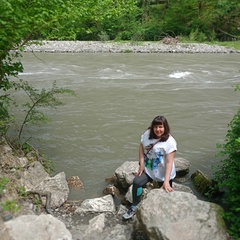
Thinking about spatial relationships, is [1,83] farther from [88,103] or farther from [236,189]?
[88,103]

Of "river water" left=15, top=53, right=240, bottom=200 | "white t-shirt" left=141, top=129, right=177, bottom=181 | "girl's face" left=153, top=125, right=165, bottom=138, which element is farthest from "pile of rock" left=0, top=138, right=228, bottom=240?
"girl's face" left=153, top=125, right=165, bottom=138

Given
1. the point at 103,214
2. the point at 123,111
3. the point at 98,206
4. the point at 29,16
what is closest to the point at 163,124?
the point at 103,214

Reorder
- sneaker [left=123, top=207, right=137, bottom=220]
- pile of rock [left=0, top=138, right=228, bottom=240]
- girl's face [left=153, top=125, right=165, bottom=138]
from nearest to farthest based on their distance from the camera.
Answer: pile of rock [left=0, top=138, right=228, bottom=240], girl's face [left=153, top=125, right=165, bottom=138], sneaker [left=123, top=207, right=137, bottom=220]

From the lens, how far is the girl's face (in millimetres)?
4148

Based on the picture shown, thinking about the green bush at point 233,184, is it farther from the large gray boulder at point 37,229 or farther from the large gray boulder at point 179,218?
the large gray boulder at point 37,229

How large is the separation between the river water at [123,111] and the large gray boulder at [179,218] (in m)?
2.14

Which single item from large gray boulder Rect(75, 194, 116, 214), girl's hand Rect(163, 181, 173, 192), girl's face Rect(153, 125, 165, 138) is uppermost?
girl's face Rect(153, 125, 165, 138)

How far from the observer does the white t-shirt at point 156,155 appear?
417 cm

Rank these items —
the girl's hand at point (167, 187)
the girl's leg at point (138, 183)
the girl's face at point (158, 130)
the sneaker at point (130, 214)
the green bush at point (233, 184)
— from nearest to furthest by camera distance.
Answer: the green bush at point (233, 184), the girl's hand at point (167, 187), the girl's face at point (158, 130), the girl's leg at point (138, 183), the sneaker at point (130, 214)

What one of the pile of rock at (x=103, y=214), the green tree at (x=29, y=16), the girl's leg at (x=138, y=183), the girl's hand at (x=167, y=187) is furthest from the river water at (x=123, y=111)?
the green tree at (x=29, y=16)

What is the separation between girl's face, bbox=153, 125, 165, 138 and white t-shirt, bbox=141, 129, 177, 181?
9 cm

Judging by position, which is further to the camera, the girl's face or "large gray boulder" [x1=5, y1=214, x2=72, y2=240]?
the girl's face

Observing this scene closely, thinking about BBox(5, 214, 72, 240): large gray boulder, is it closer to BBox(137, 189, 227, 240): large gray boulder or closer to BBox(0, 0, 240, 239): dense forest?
BBox(137, 189, 227, 240): large gray boulder

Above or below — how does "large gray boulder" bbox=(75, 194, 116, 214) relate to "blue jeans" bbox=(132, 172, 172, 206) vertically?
below
